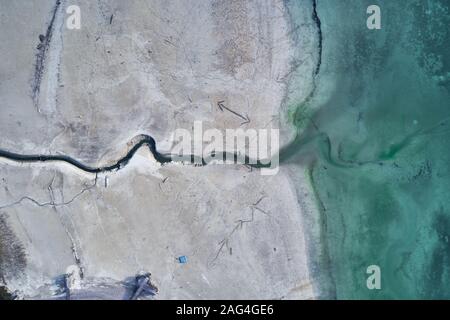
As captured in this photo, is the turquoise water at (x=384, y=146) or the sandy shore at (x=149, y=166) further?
the turquoise water at (x=384, y=146)

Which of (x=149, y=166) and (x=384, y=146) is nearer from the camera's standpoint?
(x=149, y=166)

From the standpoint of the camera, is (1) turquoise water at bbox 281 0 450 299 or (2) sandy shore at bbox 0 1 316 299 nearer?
(2) sandy shore at bbox 0 1 316 299

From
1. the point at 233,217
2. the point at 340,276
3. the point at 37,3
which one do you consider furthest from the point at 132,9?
the point at 340,276
